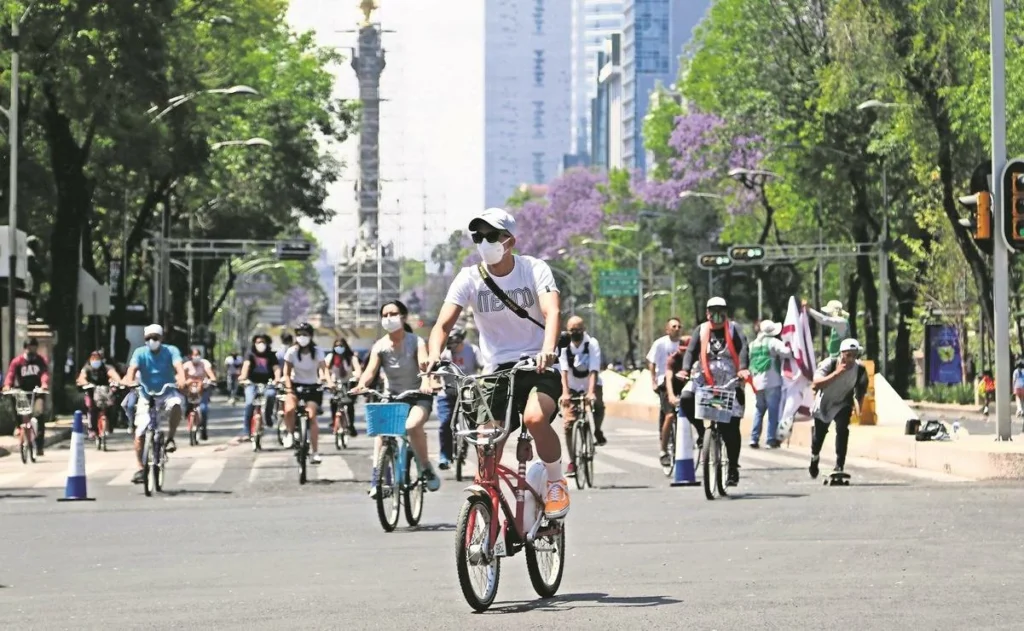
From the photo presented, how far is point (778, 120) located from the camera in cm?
5700

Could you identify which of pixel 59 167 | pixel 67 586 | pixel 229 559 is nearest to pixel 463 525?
pixel 67 586

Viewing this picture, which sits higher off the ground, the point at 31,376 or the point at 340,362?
the point at 340,362

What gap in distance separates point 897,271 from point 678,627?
58.1 meters

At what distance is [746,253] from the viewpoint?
65.9 meters

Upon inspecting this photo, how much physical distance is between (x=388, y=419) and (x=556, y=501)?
5.58 m

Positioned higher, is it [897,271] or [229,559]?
[897,271]

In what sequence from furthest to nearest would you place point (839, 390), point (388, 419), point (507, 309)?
1. point (839, 390)
2. point (388, 419)
3. point (507, 309)

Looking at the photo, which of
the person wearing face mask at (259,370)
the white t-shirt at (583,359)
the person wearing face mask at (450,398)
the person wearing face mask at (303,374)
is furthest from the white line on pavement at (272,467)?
the white t-shirt at (583,359)

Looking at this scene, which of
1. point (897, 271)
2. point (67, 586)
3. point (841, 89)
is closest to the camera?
point (67, 586)

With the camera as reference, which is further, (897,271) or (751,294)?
(751,294)

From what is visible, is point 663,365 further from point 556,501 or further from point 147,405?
point 556,501

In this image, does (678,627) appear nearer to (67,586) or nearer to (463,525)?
(463,525)

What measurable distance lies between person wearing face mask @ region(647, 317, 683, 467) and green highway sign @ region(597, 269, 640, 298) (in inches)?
3329

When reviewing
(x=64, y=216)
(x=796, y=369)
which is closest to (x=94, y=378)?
(x=64, y=216)
